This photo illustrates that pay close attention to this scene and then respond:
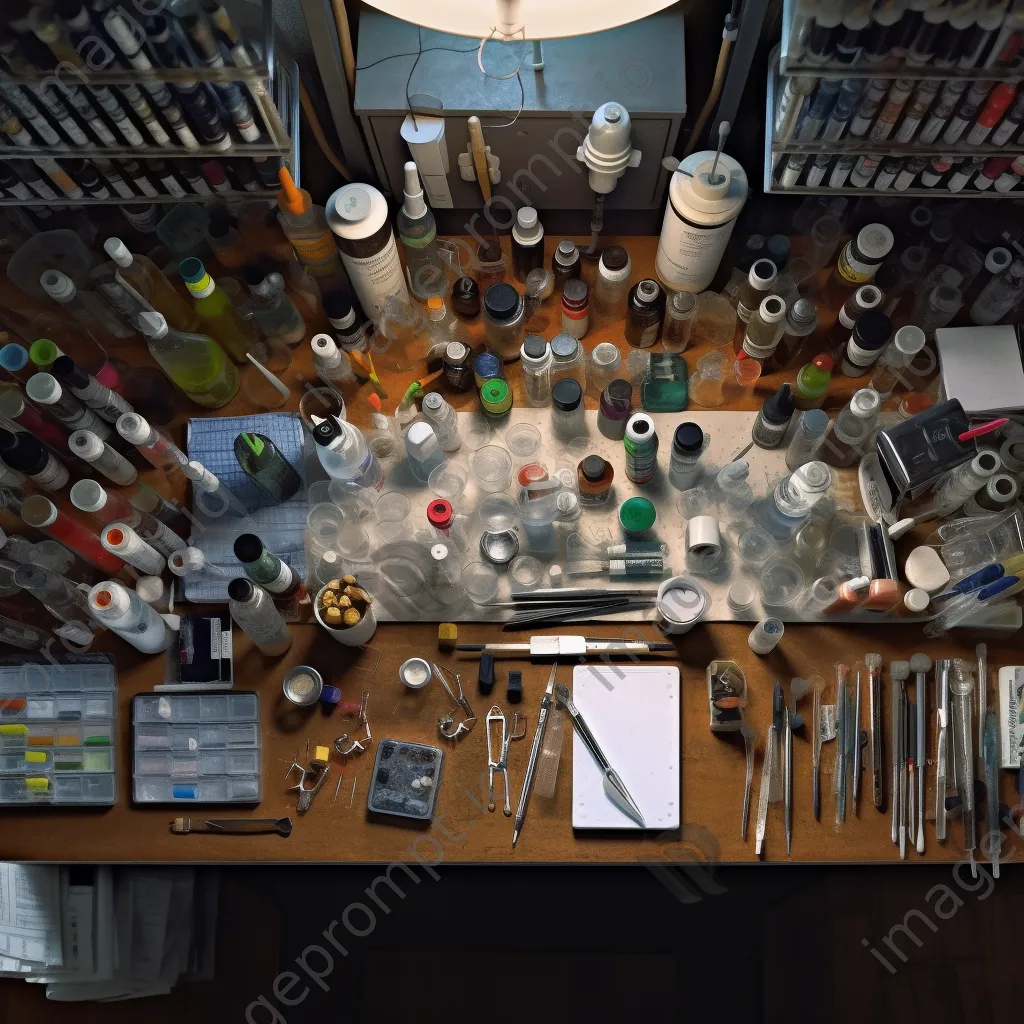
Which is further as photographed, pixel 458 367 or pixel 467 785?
pixel 458 367

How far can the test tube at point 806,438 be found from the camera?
1.58 m

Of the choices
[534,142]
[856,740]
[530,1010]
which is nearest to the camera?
[856,740]

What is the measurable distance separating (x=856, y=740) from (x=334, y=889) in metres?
A: 1.16

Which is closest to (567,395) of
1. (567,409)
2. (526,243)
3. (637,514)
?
(567,409)

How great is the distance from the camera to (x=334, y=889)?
2.02m

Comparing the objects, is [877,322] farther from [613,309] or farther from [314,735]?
[314,735]

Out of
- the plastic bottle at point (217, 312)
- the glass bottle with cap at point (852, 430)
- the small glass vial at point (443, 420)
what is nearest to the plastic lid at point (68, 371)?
the plastic bottle at point (217, 312)

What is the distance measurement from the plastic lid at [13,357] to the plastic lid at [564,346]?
92cm

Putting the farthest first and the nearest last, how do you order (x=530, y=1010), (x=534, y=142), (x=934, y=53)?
(x=530, y=1010) < (x=534, y=142) < (x=934, y=53)

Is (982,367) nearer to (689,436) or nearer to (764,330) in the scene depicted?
(764,330)

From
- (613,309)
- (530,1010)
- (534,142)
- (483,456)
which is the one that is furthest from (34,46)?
(530,1010)

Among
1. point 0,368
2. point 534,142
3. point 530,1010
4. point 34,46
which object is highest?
point 534,142

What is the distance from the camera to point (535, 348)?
162 cm

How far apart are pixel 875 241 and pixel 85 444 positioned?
4.63 ft
